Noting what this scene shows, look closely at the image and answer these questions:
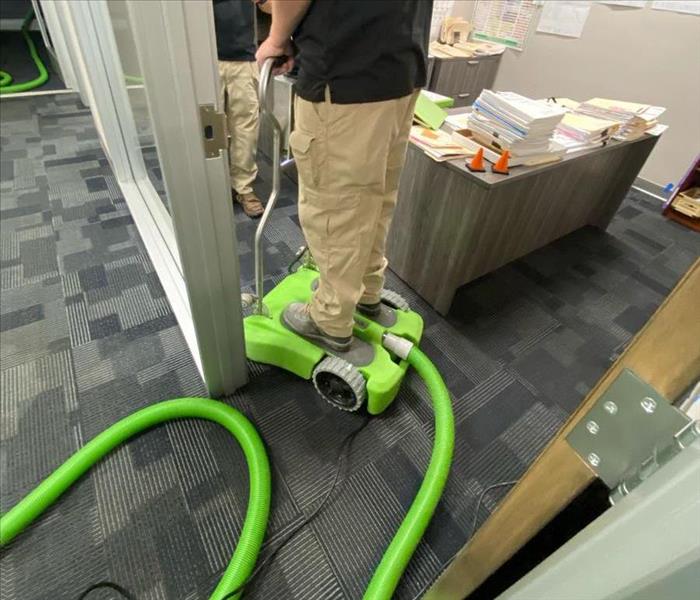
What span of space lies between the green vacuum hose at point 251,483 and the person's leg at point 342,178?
20.6 inches

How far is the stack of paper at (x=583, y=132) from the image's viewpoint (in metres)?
1.85

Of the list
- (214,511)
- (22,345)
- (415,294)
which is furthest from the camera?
(415,294)

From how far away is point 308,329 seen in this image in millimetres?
1418

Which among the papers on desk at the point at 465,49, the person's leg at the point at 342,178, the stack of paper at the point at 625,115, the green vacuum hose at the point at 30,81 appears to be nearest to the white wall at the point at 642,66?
the papers on desk at the point at 465,49

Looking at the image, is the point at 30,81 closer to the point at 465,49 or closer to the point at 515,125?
the point at 465,49

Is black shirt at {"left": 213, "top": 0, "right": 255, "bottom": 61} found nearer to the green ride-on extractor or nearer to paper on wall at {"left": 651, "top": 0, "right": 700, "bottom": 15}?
the green ride-on extractor

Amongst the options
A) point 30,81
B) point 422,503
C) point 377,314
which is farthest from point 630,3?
point 30,81

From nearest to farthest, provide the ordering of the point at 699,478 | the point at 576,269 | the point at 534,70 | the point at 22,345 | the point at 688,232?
1. the point at 699,478
2. the point at 22,345
3. the point at 576,269
4. the point at 688,232
5. the point at 534,70

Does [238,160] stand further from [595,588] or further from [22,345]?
[595,588]

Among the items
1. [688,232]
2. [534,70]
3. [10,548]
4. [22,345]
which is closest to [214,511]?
[10,548]

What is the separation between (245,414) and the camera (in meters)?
1.39

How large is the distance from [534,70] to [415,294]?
2705mm

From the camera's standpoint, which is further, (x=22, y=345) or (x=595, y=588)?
(x=22, y=345)

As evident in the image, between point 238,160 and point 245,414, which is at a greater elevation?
point 238,160
